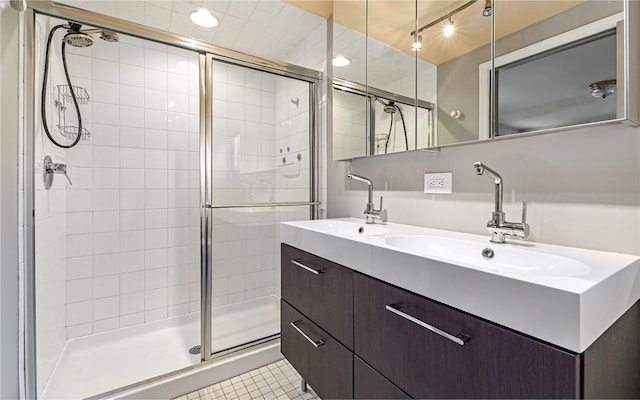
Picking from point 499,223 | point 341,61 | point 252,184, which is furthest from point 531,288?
point 252,184

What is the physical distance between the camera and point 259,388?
5.01ft

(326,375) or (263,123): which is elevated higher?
(263,123)

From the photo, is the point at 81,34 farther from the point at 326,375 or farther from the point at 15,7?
the point at 326,375

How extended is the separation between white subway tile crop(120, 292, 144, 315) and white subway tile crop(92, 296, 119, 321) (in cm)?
4

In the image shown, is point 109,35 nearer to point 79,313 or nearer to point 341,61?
point 341,61

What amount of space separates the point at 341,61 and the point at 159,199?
5.35 ft

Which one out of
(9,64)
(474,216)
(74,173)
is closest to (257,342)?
(474,216)

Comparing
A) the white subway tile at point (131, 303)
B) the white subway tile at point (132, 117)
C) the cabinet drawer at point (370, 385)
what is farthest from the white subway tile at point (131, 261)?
the cabinet drawer at point (370, 385)

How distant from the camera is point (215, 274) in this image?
1822 mm

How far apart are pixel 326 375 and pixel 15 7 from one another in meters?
1.82

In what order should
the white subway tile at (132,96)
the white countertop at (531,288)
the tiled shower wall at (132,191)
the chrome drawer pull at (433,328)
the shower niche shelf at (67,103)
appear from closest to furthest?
the white countertop at (531,288) → the chrome drawer pull at (433,328) → the shower niche shelf at (67,103) → the tiled shower wall at (132,191) → the white subway tile at (132,96)

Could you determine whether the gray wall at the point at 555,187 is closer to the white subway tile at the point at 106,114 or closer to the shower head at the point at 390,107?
the shower head at the point at 390,107

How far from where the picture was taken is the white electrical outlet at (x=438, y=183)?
1.24 meters

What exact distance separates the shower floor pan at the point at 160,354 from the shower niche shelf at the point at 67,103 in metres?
1.33
